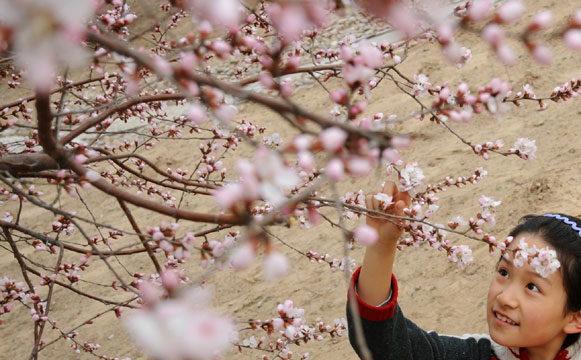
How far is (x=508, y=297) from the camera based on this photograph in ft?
4.68

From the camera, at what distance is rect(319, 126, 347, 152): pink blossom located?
1.98ft

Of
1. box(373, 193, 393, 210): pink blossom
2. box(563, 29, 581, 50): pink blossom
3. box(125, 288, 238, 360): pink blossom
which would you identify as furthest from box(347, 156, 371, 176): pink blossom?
box(373, 193, 393, 210): pink blossom

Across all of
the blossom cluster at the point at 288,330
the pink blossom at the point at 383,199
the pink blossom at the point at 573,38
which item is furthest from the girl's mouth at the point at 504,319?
the pink blossom at the point at 573,38

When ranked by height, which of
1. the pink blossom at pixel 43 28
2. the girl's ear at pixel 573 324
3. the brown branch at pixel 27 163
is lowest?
the girl's ear at pixel 573 324

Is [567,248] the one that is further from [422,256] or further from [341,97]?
[422,256]

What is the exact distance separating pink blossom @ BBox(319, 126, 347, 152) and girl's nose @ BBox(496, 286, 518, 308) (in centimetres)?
103

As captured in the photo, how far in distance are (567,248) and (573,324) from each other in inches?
8.6

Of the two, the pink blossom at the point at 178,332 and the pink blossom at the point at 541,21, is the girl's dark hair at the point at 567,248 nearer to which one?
the pink blossom at the point at 541,21

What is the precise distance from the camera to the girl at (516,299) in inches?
56.3

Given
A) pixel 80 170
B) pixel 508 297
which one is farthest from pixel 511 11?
pixel 508 297

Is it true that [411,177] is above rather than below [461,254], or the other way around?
above

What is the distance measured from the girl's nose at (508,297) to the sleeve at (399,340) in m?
0.29

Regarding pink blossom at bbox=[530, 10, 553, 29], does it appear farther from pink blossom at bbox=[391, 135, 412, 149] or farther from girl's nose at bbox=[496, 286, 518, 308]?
girl's nose at bbox=[496, 286, 518, 308]

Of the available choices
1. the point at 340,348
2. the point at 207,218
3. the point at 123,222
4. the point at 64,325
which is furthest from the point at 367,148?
the point at 123,222
